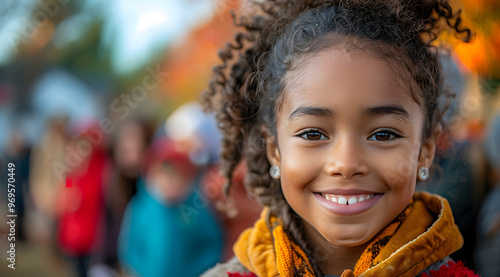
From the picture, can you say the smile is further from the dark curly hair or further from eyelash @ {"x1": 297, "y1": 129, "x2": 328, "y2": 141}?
the dark curly hair

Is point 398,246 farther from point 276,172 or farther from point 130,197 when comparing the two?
point 130,197

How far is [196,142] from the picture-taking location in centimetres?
393

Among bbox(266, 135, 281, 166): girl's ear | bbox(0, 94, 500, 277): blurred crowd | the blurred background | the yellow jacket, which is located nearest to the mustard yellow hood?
the yellow jacket

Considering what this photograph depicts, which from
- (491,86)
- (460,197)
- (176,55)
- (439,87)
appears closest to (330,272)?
(439,87)

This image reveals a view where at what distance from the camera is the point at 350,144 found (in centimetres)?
142

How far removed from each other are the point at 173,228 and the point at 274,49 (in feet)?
6.44

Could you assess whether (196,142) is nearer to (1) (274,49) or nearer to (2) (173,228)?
(2) (173,228)

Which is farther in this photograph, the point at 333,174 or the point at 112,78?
the point at 112,78

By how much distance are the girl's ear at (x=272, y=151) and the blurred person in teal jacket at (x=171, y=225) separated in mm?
1804

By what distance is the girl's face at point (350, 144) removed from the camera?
144cm

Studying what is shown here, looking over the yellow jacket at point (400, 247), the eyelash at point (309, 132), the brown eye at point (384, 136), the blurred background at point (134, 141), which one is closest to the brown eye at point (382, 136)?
the brown eye at point (384, 136)

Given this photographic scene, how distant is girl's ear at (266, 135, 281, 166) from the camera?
174cm

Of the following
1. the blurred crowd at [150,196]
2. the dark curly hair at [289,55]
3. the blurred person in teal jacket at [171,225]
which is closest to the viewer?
the dark curly hair at [289,55]

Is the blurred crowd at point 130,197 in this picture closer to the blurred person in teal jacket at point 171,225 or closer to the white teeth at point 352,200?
the blurred person in teal jacket at point 171,225
